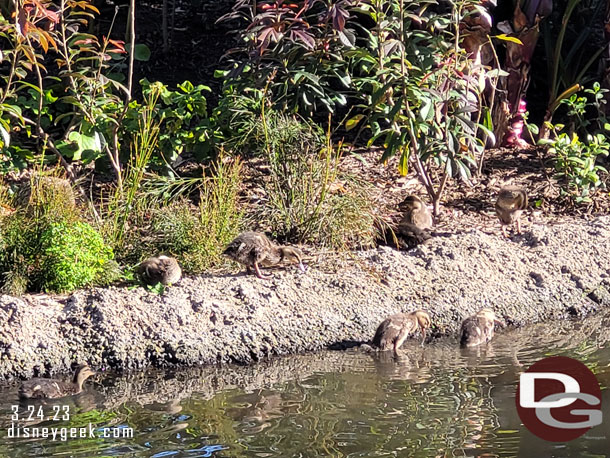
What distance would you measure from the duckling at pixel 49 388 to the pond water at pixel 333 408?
0.33ft

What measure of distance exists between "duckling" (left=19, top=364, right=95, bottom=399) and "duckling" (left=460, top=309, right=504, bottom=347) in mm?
3055

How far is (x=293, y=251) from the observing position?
8547 mm

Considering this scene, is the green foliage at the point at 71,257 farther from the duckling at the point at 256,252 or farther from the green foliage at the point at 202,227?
the duckling at the point at 256,252

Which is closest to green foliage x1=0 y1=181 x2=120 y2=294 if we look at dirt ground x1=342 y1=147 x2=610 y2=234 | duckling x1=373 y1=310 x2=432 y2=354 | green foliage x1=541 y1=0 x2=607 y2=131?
duckling x1=373 y1=310 x2=432 y2=354

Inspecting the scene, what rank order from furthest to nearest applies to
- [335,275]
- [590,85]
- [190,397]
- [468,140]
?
1. [590,85]
2. [468,140]
3. [335,275]
4. [190,397]

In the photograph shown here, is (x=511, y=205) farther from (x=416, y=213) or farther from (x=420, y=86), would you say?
(x=420, y=86)

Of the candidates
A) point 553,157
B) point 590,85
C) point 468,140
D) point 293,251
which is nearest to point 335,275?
point 293,251

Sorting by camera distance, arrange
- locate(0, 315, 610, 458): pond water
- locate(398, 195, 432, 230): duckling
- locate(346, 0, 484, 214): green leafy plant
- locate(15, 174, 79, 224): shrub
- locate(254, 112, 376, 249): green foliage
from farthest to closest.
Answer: locate(398, 195, 432, 230): duckling → locate(254, 112, 376, 249): green foliage → locate(346, 0, 484, 214): green leafy plant → locate(15, 174, 79, 224): shrub → locate(0, 315, 610, 458): pond water

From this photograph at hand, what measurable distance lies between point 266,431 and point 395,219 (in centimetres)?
403

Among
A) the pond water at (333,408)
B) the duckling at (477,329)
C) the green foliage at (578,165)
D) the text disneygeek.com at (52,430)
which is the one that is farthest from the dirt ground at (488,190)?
the text disneygeek.com at (52,430)

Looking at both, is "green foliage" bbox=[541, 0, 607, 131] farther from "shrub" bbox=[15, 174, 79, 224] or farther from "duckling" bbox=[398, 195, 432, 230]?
"shrub" bbox=[15, 174, 79, 224]

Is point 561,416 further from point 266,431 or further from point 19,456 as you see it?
point 19,456

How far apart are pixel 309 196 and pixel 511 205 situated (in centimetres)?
197

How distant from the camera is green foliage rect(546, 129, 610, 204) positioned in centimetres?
1034
